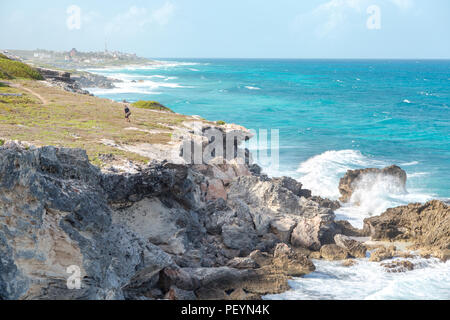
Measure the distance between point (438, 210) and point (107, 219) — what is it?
53.7 ft

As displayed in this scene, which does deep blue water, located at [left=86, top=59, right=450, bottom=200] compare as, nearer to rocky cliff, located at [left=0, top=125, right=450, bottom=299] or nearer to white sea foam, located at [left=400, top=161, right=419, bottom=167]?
white sea foam, located at [left=400, top=161, right=419, bottom=167]

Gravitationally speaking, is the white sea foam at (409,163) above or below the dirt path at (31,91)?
below

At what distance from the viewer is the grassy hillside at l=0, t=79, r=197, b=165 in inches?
A: 706

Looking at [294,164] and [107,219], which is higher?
[107,219]

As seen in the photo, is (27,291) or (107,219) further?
(107,219)

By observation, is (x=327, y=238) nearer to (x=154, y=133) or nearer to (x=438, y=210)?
(x=438, y=210)

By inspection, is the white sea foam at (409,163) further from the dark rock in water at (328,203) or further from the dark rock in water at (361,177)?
the dark rock in water at (328,203)

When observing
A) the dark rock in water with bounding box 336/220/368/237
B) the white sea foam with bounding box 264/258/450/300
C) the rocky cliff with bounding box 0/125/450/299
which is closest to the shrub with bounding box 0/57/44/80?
the rocky cliff with bounding box 0/125/450/299

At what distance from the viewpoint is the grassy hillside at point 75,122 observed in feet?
58.9

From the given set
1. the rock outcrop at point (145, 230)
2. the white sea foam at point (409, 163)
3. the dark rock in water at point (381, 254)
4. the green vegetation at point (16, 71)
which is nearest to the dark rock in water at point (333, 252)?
the rock outcrop at point (145, 230)

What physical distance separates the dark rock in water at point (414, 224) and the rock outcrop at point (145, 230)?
2403 millimetres

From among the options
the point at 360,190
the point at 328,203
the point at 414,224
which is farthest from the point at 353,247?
the point at 360,190

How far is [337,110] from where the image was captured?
71.1m
